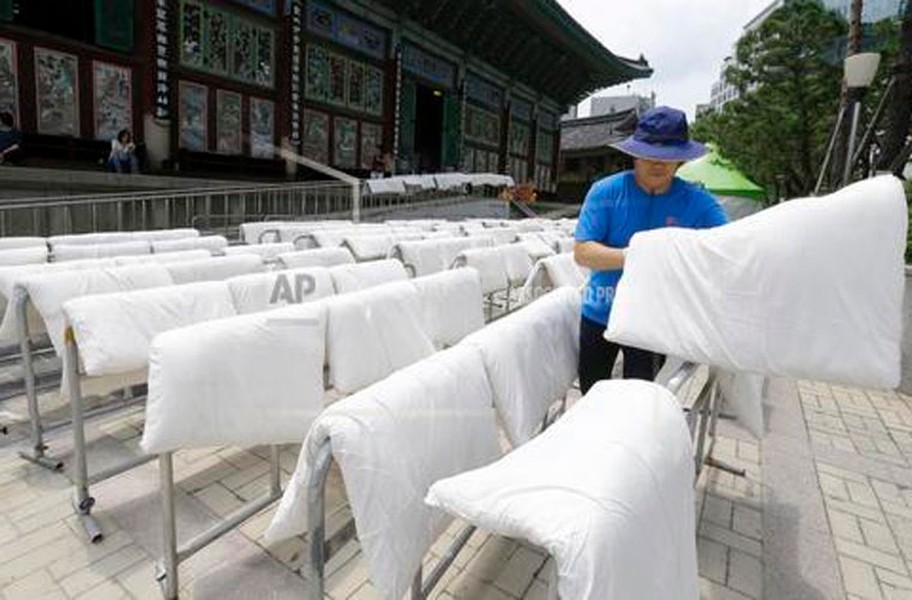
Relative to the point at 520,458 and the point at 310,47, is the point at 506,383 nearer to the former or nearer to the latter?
the point at 520,458

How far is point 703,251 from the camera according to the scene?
1.73 meters

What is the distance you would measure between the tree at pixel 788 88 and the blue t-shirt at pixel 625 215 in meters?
13.3

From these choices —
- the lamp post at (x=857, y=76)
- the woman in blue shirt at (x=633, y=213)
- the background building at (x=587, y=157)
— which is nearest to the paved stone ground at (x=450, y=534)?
the woman in blue shirt at (x=633, y=213)

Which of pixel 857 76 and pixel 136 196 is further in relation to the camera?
pixel 136 196

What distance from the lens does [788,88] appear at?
13.5 m

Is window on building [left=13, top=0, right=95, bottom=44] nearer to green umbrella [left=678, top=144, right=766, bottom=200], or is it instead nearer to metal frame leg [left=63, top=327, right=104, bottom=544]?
green umbrella [left=678, top=144, right=766, bottom=200]

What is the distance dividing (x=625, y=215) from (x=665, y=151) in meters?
0.31

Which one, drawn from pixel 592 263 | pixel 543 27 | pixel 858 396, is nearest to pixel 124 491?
pixel 592 263

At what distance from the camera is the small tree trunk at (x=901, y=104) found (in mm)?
6336

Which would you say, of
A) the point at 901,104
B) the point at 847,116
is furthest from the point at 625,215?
the point at 847,116

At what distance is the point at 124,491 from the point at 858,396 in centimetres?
556

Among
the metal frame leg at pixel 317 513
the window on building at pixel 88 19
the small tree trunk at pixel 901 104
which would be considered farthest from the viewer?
the window on building at pixel 88 19

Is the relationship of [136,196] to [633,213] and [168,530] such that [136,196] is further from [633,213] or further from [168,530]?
[633,213]

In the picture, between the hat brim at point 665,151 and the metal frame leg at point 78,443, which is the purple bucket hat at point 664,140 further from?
the metal frame leg at point 78,443
